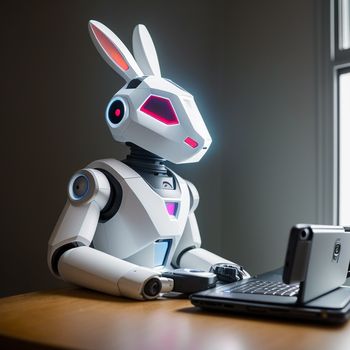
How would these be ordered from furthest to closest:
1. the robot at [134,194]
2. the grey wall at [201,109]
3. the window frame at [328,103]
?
the window frame at [328,103] → the grey wall at [201,109] → the robot at [134,194]

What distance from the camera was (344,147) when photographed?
1707mm

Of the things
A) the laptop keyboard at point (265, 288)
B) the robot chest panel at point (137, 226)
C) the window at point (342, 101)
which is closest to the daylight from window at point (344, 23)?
the window at point (342, 101)

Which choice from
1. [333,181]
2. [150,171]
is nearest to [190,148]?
[150,171]

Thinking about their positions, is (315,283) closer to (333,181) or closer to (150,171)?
(150,171)

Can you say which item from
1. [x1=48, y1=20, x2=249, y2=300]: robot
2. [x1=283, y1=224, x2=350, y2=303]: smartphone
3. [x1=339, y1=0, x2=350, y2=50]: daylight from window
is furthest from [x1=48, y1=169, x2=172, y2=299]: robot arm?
[x1=339, y1=0, x2=350, y2=50]: daylight from window

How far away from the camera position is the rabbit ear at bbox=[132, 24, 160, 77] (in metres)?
1.32

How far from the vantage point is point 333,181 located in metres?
1.66

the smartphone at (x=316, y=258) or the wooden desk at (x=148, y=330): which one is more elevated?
the smartphone at (x=316, y=258)

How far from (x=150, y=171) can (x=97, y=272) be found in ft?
1.08

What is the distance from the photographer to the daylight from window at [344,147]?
1.69 meters

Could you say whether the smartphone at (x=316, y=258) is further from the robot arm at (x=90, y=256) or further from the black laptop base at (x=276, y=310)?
the robot arm at (x=90, y=256)

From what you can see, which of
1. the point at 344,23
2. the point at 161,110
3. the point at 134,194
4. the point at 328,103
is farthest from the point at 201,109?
the point at 134,194

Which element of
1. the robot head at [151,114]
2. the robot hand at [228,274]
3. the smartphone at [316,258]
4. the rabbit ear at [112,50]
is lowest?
the robot hand at [228,274]

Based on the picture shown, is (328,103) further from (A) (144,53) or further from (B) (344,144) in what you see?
(A) (144,53)
